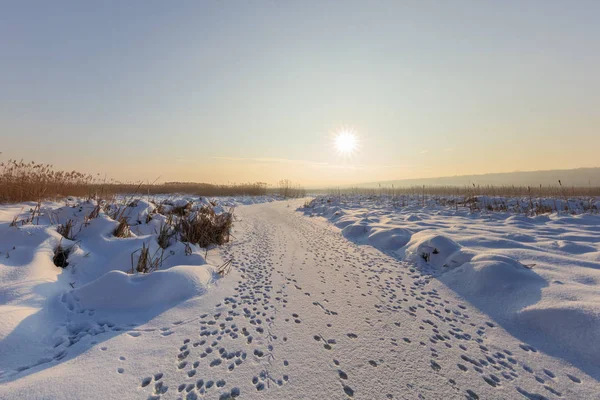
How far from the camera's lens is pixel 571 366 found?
184 cm

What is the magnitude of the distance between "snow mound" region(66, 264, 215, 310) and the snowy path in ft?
0.88

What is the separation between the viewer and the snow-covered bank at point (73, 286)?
1866mm

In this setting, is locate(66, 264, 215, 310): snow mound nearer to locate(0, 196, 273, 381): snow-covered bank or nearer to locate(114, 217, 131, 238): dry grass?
locate(0, 196, 273, 381): snow-covered bank

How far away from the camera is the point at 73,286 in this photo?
115 inches

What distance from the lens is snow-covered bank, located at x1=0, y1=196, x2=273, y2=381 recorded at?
187 cm

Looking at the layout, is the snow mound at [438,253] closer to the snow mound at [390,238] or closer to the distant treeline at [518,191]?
the snow mound at [390,238]

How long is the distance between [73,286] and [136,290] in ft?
3.37

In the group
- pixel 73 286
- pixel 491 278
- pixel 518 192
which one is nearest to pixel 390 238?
pixel 491 278

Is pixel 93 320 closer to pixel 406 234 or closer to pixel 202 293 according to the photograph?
pixel 202 293

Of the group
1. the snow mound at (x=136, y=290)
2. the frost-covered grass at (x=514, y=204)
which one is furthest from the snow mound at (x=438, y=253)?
the frost-covered grass at (x=514, y=204)

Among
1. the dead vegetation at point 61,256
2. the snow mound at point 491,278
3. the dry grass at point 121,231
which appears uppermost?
the dry grass at point 121,231

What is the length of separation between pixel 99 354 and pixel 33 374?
13.2 inches

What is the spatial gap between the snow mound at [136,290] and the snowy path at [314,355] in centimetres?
27

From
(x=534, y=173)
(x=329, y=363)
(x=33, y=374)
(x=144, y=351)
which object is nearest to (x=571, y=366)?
(x=329, y=363)
